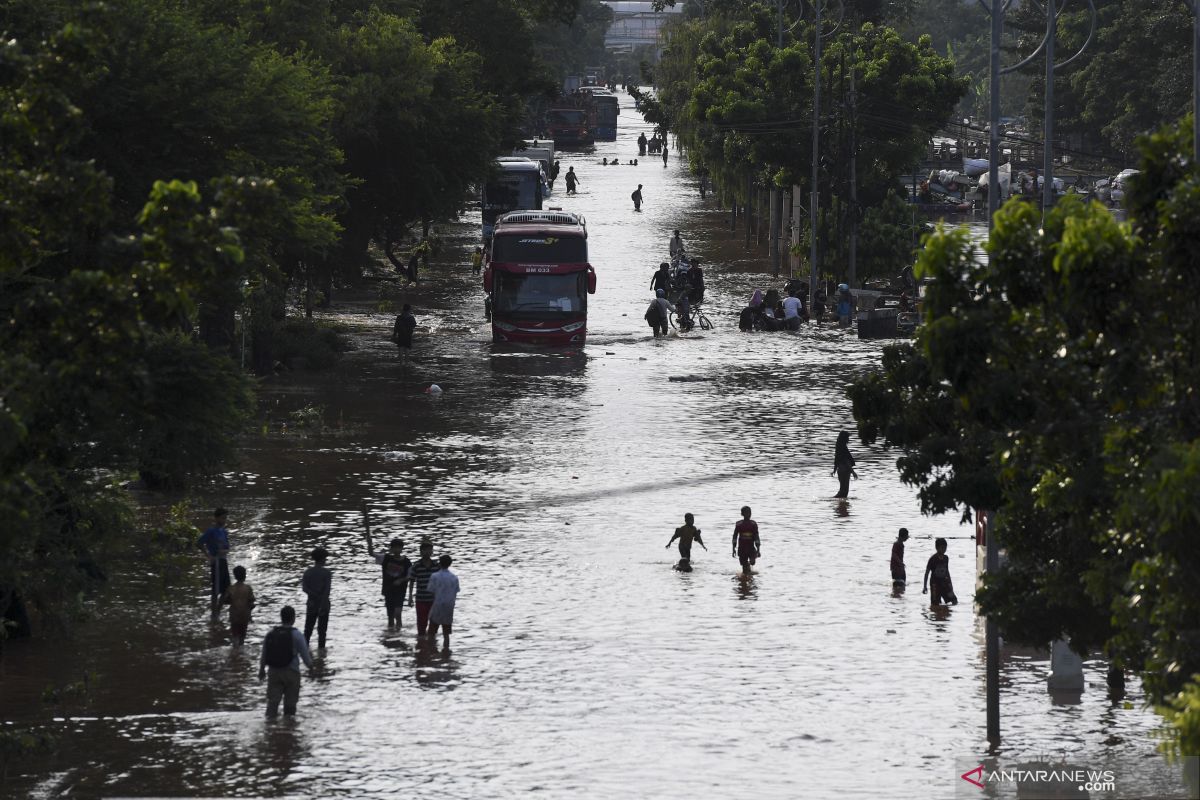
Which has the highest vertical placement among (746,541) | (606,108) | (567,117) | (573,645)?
(606,108)

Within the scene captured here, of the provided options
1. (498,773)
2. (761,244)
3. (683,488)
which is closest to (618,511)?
(683,488)

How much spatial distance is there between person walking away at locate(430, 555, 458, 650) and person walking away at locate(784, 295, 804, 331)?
31226 mm

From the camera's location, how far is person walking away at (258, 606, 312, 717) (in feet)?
56.7

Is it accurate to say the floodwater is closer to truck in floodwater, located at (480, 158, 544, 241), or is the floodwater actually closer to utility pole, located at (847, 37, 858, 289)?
utility pole, located at (847, 37, 858, 289)

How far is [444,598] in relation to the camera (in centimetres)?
1983

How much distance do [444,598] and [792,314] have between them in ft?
104

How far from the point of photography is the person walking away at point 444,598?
19.8 metres

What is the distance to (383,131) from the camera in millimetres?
48688

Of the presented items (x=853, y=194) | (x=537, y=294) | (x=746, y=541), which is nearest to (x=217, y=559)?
(x=746, y=541)

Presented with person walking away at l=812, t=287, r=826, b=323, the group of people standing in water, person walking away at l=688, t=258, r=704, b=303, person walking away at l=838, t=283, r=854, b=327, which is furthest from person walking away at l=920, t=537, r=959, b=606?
person walking away at l=688, t=258, r=704, b=303

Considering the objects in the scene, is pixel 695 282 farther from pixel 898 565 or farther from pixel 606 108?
pixel 606 108

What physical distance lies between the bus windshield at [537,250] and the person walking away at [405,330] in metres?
3.58

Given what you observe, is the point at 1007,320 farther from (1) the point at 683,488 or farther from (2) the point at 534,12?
A: (2) the point at 534,12

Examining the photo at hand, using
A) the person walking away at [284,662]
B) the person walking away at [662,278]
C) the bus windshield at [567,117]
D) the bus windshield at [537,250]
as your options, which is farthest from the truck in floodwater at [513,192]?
the bus windshield at [567,117]
